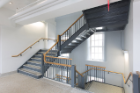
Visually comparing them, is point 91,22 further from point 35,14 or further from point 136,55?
point 35,14

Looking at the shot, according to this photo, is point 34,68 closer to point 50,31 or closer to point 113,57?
point 50,31

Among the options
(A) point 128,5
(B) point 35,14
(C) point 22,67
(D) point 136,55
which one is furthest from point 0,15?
(D) point 136,55

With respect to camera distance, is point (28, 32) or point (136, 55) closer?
point (136, 55)

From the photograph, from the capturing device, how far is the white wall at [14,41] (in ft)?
13.2

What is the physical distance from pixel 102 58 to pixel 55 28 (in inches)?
199

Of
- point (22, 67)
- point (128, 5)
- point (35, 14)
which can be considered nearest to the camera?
point (128, 5)

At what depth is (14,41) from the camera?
4.47m

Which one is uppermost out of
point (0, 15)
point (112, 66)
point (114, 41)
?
point (0, 15)

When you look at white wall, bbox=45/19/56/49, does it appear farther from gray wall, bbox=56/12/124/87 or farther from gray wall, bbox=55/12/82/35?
gray wall, bbox=56/12/124/87

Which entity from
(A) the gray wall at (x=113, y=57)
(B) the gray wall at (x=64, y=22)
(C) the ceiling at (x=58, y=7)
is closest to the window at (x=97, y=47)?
(A) the gray wall at (x=113, y=57)

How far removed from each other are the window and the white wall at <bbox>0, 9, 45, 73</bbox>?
4.38 meters

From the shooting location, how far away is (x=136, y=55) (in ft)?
6.96

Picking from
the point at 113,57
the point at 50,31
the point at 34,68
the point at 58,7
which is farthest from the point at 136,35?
the point at 50,31

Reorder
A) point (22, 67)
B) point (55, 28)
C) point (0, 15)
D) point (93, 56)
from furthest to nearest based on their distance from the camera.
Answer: point (55, 28) < point (93, 56) < point (22, 67) < point (0, 15)
